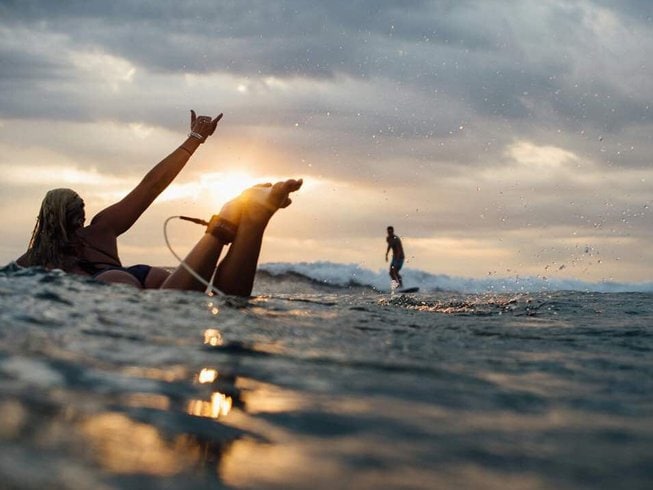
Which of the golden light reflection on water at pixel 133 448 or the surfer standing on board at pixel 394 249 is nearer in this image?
the golden light reflection on water at pixel 133 448

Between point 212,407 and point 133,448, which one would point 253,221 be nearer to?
point 212,407

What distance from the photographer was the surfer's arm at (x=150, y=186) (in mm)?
6664

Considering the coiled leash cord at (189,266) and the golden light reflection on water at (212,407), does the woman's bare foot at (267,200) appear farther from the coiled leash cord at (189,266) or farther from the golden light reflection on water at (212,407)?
the golden light reflection on water at (212,407)

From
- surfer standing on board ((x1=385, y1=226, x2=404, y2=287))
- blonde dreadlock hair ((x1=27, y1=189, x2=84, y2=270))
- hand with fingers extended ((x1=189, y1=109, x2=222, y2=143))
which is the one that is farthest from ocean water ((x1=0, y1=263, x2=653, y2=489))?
surfer standing on board ((x1=385, y1=226, x2=404, y2=287))

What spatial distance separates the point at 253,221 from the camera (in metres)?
5.32

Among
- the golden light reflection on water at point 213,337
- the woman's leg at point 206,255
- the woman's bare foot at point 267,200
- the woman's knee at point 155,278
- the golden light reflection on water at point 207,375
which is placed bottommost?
the golden light reflection on water at point 207,375

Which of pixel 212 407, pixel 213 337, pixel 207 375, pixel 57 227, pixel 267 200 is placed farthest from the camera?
pixel 57 227

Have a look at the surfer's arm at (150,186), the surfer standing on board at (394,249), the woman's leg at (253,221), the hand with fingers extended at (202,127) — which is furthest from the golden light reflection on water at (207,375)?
the surfer standing on board at (394,249)

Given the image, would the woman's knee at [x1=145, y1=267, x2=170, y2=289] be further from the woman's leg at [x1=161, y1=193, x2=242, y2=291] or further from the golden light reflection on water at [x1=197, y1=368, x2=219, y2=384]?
the golden light reflection on water at [x1=197, y1=368, x2=219, y2=384]

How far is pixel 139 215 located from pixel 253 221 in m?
1.93

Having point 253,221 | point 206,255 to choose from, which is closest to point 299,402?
point 253,221

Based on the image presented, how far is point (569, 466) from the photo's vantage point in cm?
205

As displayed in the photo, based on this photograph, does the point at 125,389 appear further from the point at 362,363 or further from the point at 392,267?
the point at 392,267

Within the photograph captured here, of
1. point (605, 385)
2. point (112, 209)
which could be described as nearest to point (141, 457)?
point (605, 385)
